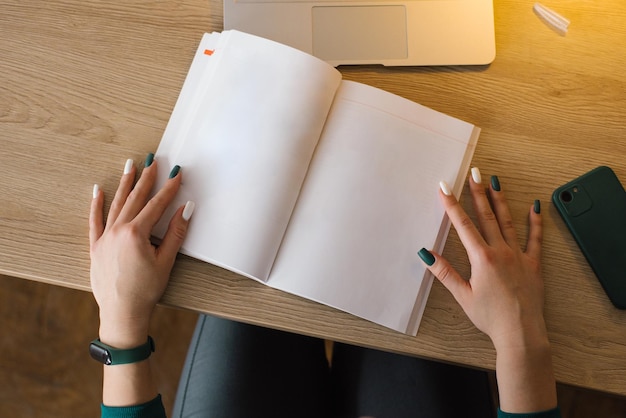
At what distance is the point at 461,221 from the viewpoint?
65 centimetres

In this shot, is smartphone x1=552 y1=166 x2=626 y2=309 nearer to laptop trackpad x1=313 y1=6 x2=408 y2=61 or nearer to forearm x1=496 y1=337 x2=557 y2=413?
forearm x1=496 y1=337 x2=557 y2=413

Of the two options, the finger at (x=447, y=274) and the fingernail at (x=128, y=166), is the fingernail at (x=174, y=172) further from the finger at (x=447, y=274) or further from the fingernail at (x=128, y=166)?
the finger at (x=447, y=274)

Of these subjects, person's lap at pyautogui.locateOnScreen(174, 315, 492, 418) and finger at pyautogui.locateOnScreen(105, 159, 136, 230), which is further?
person's lap at pyautogui.locateOnScreen(174, 315, 492, 418)

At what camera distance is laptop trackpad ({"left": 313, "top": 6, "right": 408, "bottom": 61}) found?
0.71 metres

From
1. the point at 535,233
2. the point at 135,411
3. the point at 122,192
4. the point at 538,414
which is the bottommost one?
the point at 135,411

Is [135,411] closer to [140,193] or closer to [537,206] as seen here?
[140,193]

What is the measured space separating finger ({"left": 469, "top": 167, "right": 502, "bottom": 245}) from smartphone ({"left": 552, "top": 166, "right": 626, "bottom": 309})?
9cm

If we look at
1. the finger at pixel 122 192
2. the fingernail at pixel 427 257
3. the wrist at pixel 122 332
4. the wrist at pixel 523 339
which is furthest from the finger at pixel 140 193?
the wrist at pixel 523 339

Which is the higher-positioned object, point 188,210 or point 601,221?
point 601,221

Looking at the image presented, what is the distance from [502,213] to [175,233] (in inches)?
16.6

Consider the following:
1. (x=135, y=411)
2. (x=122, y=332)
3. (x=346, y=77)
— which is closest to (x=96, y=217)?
(x=122, y=332)

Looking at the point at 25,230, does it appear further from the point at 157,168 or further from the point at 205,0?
the point at 205,0

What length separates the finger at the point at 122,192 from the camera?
25.5 inches

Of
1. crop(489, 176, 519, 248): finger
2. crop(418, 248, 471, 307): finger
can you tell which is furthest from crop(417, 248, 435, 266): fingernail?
crop(489, 176, 519, 248): finger
